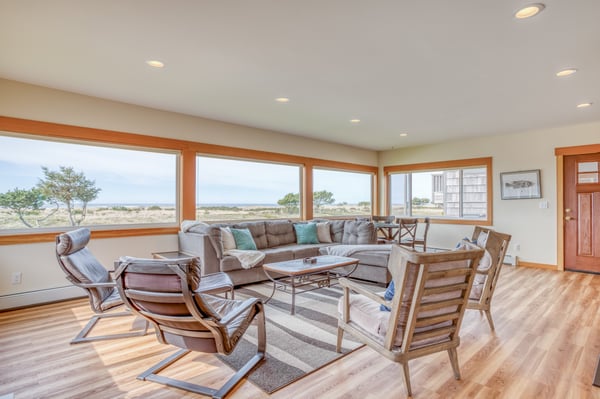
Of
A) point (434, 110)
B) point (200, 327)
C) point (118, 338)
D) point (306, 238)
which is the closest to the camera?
point (200, 327)

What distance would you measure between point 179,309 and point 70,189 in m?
3.26

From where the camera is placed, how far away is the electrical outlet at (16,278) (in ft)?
11.8

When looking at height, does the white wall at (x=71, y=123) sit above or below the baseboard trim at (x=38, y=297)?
above

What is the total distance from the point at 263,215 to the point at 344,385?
4.21 metres

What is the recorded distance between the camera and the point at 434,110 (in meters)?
4.66

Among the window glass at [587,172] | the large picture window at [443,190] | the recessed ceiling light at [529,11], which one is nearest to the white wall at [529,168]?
the large picture window at [443,190]

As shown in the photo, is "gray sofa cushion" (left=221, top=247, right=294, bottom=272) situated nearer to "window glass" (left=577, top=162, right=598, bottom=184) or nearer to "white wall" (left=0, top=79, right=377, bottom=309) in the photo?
"white wall" (left=0, top=79, right=377, bottom=309)

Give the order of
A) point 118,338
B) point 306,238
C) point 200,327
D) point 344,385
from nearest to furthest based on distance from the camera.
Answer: point 200,327 < point 344,385 < point 118,338 < point 306,238

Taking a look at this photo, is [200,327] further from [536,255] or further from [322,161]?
[536,255]

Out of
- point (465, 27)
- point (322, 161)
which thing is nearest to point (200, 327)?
point (465, 27)

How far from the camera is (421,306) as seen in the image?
6.13ft

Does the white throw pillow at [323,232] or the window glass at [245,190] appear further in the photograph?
the white throw pillow at [323,232]

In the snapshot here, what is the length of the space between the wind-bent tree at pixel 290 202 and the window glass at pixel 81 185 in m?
2.20

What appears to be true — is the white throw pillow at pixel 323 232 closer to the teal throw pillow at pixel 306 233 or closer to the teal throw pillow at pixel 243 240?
the teal throw pillow at pixel 306 233
